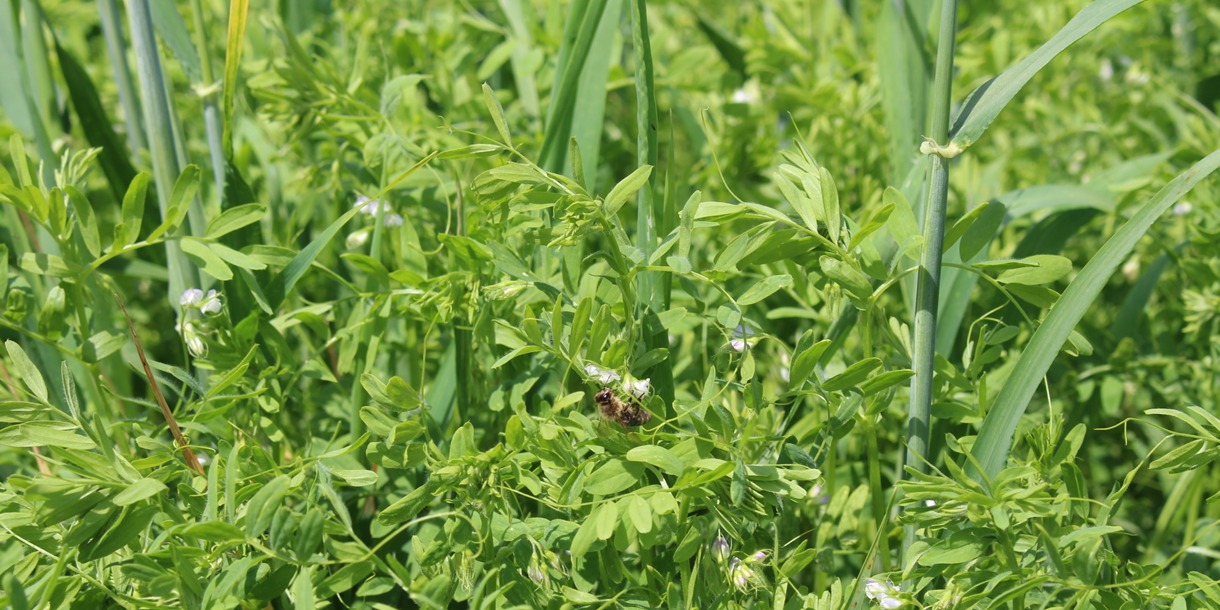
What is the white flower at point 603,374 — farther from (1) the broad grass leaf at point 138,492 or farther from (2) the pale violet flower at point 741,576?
(1) the broad grass leaf at point 138,492

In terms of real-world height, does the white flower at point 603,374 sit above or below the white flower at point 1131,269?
above

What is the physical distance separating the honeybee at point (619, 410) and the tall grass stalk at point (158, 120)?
62cm

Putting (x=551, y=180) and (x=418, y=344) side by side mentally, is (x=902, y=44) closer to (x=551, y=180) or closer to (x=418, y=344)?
(x=551, y=180)

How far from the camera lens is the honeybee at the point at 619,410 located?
0.75 meters

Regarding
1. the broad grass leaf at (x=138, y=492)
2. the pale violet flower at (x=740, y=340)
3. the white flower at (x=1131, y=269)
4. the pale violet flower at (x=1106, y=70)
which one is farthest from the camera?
the pale violet flower at (x=1106, y=70)

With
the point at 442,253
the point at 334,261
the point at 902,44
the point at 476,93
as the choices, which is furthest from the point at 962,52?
the point at 334,261

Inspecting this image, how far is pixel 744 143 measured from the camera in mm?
1510

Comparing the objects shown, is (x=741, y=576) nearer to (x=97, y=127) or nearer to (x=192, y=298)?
(x=192, y=298)

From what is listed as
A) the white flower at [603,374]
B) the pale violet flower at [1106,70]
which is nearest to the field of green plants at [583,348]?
the white flower at [603,374]

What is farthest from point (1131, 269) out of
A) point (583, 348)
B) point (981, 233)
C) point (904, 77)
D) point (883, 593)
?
point (583, 348)

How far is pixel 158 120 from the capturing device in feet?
3.41

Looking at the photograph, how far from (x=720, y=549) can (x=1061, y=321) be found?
1.32 ft

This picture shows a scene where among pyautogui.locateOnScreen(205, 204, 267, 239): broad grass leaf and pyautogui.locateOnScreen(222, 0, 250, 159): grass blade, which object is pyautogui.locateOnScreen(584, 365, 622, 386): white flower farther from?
pyautogui.locateOnScreen(222, 0, 250, 159): grass blade

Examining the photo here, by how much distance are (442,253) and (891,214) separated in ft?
1.96
